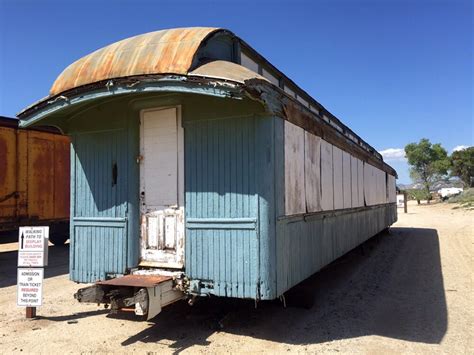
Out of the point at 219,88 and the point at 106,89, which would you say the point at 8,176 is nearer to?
the point at 106,89

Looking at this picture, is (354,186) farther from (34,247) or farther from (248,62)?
(34,247)

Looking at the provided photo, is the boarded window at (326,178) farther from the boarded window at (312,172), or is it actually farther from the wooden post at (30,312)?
the wooden post at (30,312)

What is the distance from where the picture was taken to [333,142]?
779cm

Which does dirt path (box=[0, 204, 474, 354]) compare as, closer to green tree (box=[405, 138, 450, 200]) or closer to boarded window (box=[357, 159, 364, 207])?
boarded window (box=[357, 159, 364, 207])

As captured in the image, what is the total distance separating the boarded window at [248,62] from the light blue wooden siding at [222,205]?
4.85 ft

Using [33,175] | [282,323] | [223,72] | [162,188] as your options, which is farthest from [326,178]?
[33,175]

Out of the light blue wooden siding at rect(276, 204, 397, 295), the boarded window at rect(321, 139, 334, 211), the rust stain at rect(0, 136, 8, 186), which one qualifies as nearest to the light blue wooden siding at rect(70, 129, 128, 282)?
the light blue wooden siding at rect(276, 204, 397, 295)

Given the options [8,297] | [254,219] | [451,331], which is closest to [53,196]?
[8,297]

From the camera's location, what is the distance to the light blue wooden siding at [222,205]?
492cm

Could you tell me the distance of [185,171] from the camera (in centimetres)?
545

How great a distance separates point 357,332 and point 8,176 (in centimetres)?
914

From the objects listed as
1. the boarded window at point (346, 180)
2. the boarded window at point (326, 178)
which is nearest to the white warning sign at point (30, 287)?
the boarded window at point (326, 178)

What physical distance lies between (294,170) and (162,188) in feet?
5.93

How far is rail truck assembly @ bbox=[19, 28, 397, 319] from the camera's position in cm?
485
